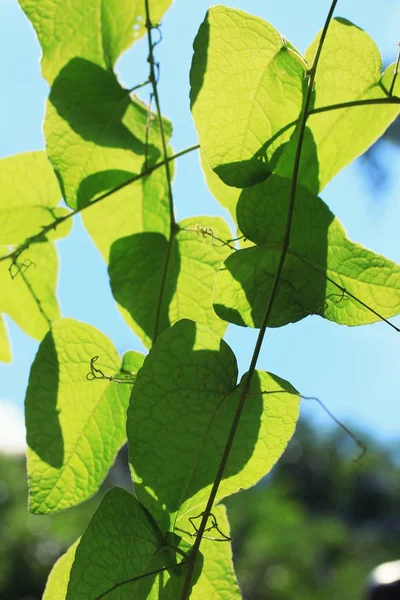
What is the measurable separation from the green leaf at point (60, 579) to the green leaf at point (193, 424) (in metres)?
0.05

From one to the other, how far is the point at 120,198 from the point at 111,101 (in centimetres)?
4

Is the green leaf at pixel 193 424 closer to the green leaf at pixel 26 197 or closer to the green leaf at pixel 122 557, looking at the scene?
the green leaf at pixel 122 557

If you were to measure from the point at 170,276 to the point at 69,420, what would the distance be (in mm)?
74

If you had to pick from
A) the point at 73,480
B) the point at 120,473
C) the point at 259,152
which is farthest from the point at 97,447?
the point at 120,473

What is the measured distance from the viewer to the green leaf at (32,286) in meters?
0.35

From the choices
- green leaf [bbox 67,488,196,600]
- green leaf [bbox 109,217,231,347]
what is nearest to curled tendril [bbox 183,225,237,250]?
green leaf [bbox 109,217,231,347]

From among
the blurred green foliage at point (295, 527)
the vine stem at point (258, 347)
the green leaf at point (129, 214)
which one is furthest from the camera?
the blurred green foliage at point (295, 527)

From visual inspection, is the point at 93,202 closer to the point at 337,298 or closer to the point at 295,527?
the point at 337,298

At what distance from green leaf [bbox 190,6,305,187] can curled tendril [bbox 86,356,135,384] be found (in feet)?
0.30

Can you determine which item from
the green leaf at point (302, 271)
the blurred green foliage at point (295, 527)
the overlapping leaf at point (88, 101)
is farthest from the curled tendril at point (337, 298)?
the blurred green foliage at point (295, 527)

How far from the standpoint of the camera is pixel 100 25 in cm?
32

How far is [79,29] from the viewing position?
1.03 ft

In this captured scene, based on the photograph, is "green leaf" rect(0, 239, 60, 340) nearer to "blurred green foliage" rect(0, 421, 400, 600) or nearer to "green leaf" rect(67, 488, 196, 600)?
"green leaf" rect(67, 488, 196, 600)

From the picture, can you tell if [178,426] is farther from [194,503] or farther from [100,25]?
[100,25]
